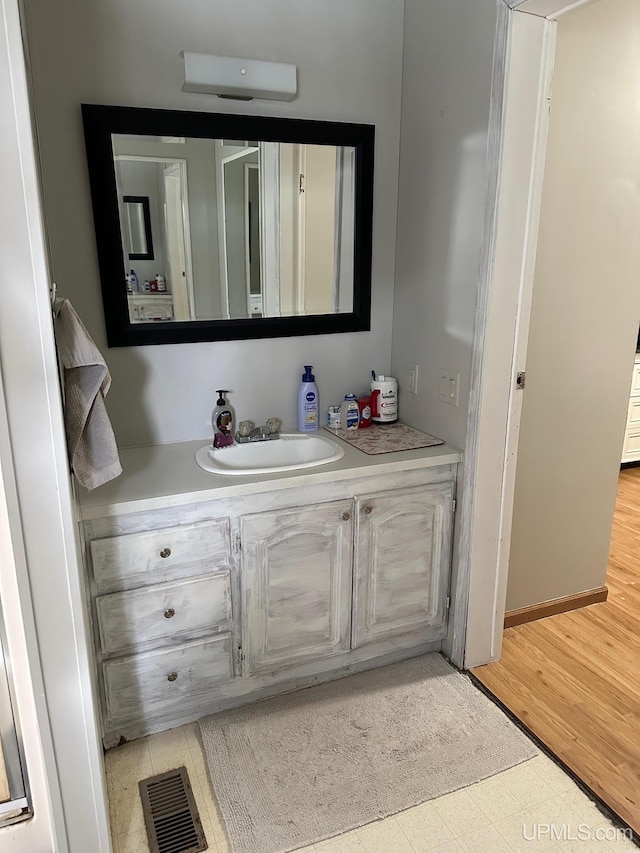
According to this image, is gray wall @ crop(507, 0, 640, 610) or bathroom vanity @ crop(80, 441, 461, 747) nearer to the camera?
bathroom vanity @ crop(80, 441, 461, 747)

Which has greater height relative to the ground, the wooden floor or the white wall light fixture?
the white wall light fixture

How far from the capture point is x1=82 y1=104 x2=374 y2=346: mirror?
1.99 m

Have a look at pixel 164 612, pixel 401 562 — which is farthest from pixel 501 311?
pixel 164 612

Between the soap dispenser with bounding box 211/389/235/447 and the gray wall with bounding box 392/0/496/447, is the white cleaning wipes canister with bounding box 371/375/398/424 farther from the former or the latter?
the soap dispenser with bounding box 211/389/235/447

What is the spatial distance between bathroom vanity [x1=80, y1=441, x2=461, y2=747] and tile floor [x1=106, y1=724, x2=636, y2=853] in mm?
187

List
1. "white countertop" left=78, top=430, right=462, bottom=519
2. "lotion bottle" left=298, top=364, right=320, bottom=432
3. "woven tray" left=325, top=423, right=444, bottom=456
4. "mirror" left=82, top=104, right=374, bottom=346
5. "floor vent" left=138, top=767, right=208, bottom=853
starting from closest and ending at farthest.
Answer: "floor vent" left=138, top=767, right=208, bottom=853 < "white countertop" left=78, top=430, right=462, bottom=519 < "mirror" left=82, top=104, right=374, bottom=346 < "woven tray" left=325, top=423, right=444, bottom=456 < "lotion bottle" left=298, top=364, right=320, bottom=432

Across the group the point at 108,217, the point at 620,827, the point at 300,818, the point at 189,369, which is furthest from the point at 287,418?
the point at 620,827

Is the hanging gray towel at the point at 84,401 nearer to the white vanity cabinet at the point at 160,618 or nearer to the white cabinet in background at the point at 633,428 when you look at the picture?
the white vanity cabinet at the point at 160,618

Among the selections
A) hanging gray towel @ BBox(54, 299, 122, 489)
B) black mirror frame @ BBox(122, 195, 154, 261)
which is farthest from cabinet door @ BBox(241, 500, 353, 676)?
black mirror frame @ BBox(122, 195, 154, 261)

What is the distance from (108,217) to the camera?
1.98 m

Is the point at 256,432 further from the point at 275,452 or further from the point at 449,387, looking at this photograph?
the point at 449,387

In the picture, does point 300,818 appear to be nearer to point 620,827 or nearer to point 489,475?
point 620,827

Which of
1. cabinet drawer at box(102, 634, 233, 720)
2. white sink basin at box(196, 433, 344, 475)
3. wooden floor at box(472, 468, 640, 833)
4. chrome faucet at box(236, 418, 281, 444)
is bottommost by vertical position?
wooden floor at box(472, 468, 640, 833)

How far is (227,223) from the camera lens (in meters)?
2.15
